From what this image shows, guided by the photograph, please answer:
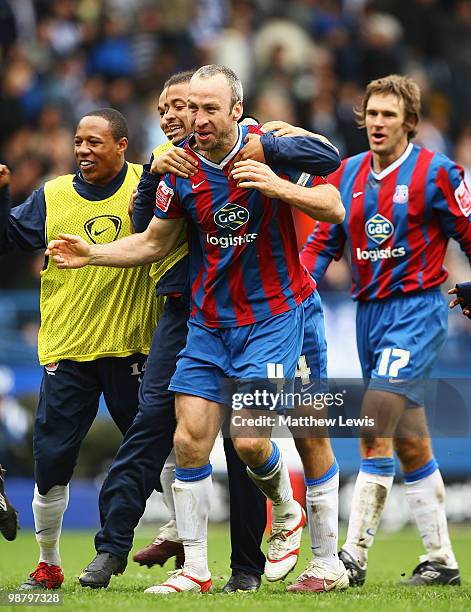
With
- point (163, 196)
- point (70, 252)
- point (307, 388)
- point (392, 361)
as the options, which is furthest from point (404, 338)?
point (70, 252)

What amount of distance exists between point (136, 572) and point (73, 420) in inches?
75.3

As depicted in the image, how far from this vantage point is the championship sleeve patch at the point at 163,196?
20.9ft

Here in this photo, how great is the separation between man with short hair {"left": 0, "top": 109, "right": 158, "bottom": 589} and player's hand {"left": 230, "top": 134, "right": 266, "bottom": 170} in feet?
3.36

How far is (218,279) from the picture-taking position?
6.45 m

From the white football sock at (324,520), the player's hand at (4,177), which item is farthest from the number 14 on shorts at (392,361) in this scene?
the player's hand at (4,177)

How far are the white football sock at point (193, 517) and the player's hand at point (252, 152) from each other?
5.34 feet

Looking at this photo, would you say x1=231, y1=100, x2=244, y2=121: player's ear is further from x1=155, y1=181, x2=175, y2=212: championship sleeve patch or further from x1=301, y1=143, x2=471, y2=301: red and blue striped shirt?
x1=301, y1=143, x2=471, y2=301: red and blue striped shirt

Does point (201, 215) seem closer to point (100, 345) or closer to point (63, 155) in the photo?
point (100, 345)

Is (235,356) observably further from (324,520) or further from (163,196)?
(324,520)

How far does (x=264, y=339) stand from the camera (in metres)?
6.36

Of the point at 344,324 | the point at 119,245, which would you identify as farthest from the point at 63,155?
the point at 119,245

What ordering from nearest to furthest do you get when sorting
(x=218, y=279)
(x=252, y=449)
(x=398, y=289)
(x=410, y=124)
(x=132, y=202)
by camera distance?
(x=252, y=449) → (x=218, y=279) → (x=132, y=202) → (x=398, y=289) → (x=410, y=124)

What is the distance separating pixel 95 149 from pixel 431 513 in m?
2.95

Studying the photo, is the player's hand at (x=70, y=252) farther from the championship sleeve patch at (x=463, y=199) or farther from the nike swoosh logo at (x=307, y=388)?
the championship sleeve patch at (x=463, y=199)
